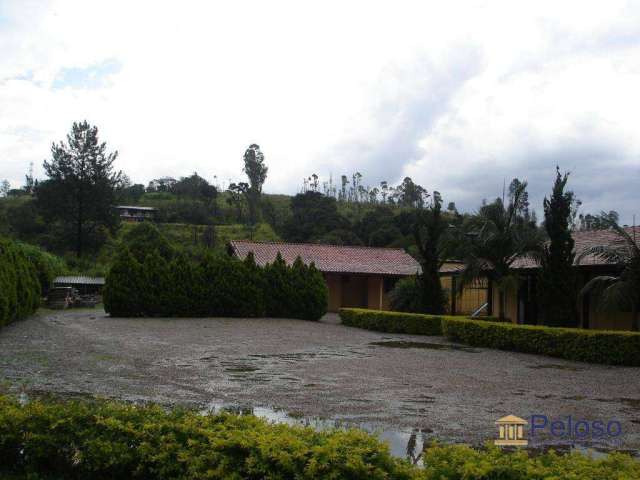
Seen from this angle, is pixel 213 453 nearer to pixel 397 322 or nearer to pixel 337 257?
pixel 397 322

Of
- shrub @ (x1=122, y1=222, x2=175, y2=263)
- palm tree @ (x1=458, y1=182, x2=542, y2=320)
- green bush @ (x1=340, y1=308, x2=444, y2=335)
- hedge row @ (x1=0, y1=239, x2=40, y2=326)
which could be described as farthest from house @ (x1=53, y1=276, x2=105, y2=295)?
palm tree @ (x1=458, y1=182, x2=542, y2=320)

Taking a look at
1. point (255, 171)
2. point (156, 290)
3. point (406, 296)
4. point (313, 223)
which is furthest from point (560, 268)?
point (255, 171)

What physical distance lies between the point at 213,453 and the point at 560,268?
1469cm

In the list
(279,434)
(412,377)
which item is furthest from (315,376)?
(279,434)

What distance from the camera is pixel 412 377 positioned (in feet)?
37.5

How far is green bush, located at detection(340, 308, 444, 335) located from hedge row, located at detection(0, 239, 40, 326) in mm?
12089

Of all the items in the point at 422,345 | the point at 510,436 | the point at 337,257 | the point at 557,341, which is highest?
the point at 337,257

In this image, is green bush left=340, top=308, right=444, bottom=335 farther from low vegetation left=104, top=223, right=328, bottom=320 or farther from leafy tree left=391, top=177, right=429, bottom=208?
leafy tree left=391, top=177, right=429, bottom=208

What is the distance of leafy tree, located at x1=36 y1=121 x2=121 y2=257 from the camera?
46.9 m

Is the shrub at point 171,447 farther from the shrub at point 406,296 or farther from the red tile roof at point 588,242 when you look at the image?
the shrub at point 406,296

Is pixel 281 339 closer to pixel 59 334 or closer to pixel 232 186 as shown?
pixel 59 334

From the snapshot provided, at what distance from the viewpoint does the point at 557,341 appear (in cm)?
1550

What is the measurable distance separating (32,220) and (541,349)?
48.4 meters

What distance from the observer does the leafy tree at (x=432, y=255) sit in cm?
2227
